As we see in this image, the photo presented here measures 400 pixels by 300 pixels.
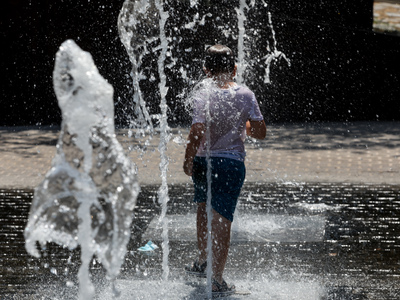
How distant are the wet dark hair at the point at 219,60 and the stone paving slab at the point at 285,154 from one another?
4.41 m

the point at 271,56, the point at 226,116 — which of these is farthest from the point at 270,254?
the point at 271,56

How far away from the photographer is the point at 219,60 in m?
4.21

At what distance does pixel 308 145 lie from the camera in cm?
1120

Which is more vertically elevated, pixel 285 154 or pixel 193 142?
pixel 193 142

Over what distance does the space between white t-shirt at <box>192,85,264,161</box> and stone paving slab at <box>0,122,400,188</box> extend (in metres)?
4.33

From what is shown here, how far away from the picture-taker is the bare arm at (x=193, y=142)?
409 centimetres

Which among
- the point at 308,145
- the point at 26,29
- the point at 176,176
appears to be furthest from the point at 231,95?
the point at 26,29

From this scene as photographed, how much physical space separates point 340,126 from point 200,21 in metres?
4.09

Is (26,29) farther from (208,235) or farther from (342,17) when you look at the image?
(208,235)

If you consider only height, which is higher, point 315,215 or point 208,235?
point 208,235

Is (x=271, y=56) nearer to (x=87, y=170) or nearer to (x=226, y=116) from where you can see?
(x=226, y=116)

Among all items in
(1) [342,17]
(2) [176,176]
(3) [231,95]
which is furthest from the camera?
(1) [342,17]

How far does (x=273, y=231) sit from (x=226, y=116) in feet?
6.79

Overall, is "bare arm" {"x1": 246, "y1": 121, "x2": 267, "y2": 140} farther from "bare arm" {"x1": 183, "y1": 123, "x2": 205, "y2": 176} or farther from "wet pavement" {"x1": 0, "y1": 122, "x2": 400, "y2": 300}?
"wet pavement" {"x1": 0, "y1": 122, "x2": 400, "y2": 300}
